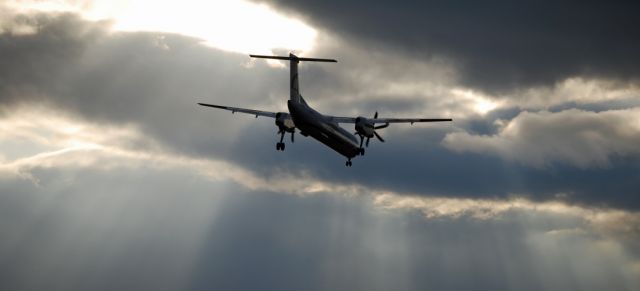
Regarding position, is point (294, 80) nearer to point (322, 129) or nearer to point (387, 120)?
point (322, 129)

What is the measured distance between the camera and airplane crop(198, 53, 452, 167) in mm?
78875

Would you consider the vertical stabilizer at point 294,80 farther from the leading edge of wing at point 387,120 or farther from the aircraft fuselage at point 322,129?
the leading edge of wing at point 387,120

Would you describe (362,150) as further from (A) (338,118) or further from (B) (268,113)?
(B) (268,113)

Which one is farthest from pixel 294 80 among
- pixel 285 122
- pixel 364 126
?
pixel 364 126

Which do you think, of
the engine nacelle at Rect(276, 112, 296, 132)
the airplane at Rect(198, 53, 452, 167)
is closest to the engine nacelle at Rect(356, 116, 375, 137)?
the airplane at Rect(198, 53, 452, 167)

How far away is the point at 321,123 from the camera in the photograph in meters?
80.1

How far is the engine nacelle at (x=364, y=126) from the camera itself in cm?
8406

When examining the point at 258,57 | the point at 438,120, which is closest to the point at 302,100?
the point at 258,57

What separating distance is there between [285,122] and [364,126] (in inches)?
359

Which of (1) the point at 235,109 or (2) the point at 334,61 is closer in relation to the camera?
(2) the point at 334,61

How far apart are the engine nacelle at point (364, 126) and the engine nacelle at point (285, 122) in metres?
7.42

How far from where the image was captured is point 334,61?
76.2m

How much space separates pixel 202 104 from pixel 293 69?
12161mm

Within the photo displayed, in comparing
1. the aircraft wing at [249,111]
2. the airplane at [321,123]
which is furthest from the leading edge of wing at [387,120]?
the aircraft wing at [249,111]
